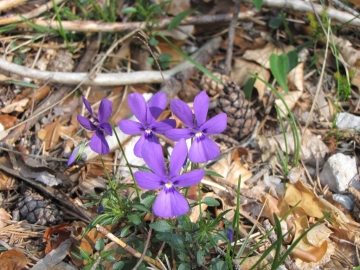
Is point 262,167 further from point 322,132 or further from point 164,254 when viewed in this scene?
point 164,254

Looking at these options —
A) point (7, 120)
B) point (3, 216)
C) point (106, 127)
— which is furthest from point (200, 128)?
point (7, 120)

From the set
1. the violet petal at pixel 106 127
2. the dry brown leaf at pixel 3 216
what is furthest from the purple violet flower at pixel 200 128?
the dry brown leaf at pixel 3 216

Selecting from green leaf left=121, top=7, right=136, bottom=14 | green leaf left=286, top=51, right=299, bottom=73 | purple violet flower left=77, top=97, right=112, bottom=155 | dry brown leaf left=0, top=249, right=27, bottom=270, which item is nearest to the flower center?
purple violet flower left=77, top=97, right=112, bottom=155

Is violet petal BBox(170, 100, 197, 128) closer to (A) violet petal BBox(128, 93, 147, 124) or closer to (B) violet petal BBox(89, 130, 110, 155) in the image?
(A) violet petal BBox(128, 93, 147, 124)

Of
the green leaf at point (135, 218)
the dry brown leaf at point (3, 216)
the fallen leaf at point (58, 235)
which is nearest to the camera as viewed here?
the green leaf at point (135, 218)

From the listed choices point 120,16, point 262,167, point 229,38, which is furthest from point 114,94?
point 262,167

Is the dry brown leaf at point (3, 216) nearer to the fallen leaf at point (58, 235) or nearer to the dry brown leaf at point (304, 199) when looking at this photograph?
the fallen leaf at point (58, 235)

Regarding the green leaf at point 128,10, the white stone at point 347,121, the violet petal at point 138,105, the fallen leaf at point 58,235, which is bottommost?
the fallen leaf at point 58,235

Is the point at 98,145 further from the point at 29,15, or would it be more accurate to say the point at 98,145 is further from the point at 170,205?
the point at 29,15

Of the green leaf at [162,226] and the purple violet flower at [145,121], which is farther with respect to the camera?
the green leaf at [162,226]
